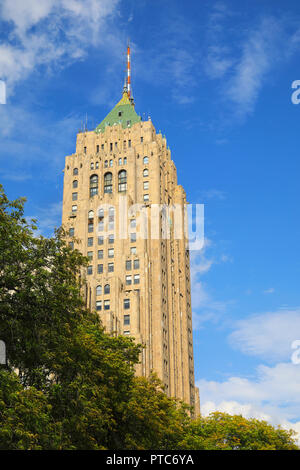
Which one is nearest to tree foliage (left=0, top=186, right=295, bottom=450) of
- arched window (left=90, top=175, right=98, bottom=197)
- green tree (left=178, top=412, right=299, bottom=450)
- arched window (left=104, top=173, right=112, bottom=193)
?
green tree (left=178, top=412, right=299, bottom=450)

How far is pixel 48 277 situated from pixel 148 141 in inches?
3862

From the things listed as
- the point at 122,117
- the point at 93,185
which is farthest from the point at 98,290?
the point at 122,117

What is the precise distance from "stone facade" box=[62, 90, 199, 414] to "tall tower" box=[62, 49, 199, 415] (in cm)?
19

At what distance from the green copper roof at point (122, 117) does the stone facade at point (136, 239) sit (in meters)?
0.37

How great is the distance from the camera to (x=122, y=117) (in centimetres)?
13488

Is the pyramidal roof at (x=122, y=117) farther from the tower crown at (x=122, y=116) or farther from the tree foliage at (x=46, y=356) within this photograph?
the tree foliage at (x=46, y=356)

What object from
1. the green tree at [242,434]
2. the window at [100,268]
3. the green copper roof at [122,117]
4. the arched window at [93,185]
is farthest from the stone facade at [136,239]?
the green tree at [242,434]

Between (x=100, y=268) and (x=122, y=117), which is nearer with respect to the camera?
(x=100, y=268)

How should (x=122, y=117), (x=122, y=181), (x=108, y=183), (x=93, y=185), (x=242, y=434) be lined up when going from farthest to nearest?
(x=122, y=117)
(x=93, y=185)
(x=108, y=183)
(x=122, y=181)
(x=242, y=434)

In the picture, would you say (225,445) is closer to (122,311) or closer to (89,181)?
(122,311)

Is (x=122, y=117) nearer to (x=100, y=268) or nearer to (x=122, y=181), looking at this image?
(x=122, y=181)

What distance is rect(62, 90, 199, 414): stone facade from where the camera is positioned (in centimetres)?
10050

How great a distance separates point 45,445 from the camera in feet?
84.7
